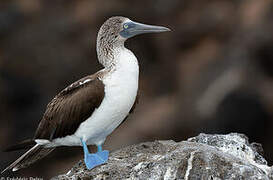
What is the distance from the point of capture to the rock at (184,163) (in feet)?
19.7

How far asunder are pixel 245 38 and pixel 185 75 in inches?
108

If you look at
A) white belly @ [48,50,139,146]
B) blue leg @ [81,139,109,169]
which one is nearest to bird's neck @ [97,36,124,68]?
white belly @ [48,50,139,146]

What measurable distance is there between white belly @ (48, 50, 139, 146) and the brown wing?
0.27ft

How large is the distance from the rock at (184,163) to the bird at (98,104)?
274mm

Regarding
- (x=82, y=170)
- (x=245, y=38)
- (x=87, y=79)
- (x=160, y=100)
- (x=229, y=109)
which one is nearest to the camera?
(x=82, y=170)

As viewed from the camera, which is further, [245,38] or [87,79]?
[245,38]

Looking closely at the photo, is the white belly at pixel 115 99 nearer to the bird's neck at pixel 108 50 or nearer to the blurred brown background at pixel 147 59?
the bird's neck at pixel 108 50

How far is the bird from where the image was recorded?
733 centimetres

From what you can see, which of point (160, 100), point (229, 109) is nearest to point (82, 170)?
point (229, 109)

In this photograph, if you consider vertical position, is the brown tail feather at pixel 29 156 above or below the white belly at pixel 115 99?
below

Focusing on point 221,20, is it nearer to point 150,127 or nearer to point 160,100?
point 160,100

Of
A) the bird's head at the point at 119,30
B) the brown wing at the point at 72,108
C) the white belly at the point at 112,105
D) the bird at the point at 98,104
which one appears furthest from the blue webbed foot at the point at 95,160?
the bird's head at the point at 119,30

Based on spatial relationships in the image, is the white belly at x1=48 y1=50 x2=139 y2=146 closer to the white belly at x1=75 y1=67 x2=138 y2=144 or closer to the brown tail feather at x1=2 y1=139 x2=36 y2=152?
the white belly at x1=75 y1=67 x2=138 y2=144

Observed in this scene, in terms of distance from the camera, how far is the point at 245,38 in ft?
54.2
